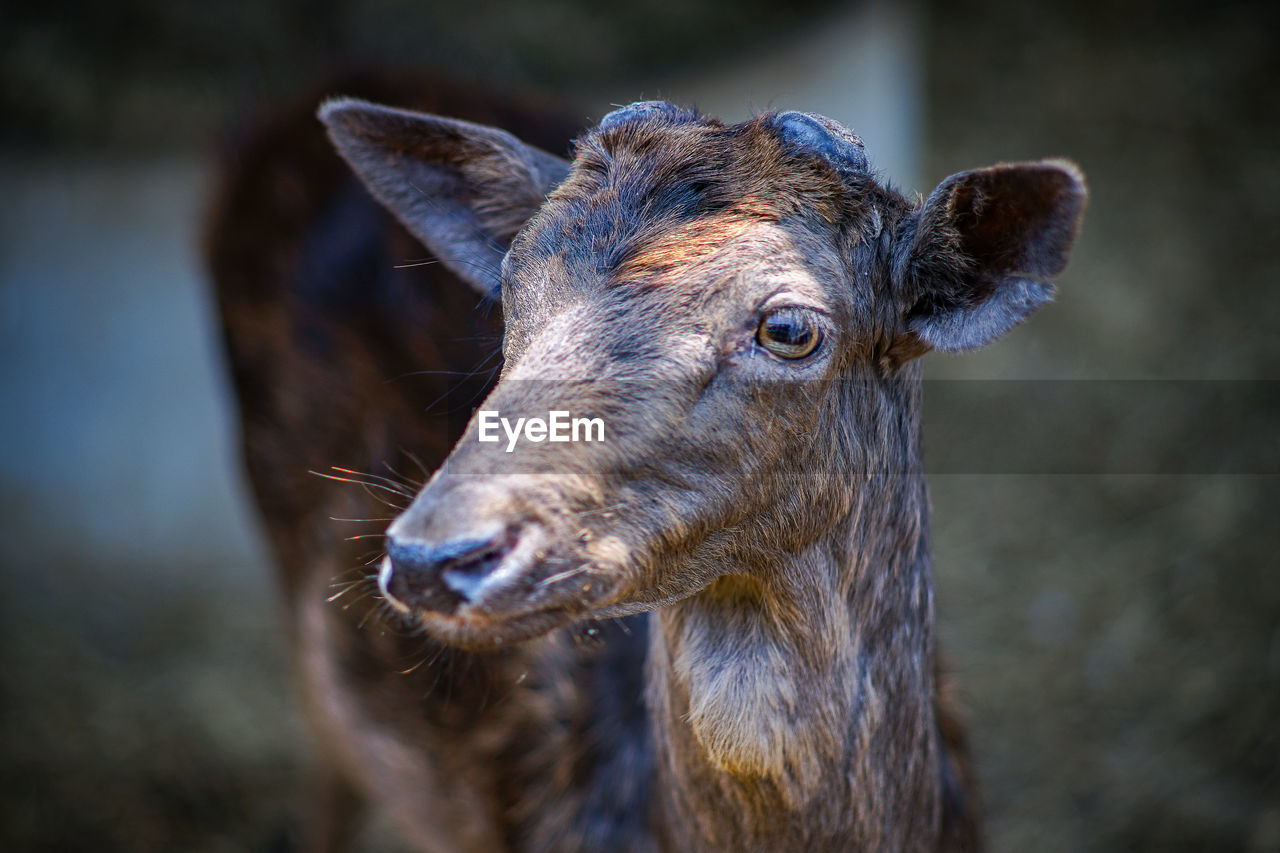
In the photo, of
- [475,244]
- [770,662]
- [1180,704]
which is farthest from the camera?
[1180,704]

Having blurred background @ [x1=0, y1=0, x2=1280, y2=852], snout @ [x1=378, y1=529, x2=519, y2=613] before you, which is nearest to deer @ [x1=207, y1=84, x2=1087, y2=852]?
snout @ [x1=378, y1=529, x2=519, y2=613]

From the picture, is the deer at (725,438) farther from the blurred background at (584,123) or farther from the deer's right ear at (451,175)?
the blurred background at (584,123)

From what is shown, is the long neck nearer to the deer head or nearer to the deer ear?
the deer head

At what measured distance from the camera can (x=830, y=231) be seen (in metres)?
1.87

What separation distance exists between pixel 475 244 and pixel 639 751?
4.27 ft

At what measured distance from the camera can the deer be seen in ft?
5.15

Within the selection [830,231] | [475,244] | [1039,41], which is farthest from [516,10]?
[1039,41]

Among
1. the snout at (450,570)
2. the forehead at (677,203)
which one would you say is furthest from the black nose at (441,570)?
the forehead at (677,203)

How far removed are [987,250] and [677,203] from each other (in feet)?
1.95

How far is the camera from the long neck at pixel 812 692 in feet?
6.30

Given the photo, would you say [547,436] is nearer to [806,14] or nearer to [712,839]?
[712,839]

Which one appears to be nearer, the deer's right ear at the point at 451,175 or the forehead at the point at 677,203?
the forehead at the point at 677,203

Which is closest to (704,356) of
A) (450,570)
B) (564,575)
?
(564,575)

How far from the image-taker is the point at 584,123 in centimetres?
371
